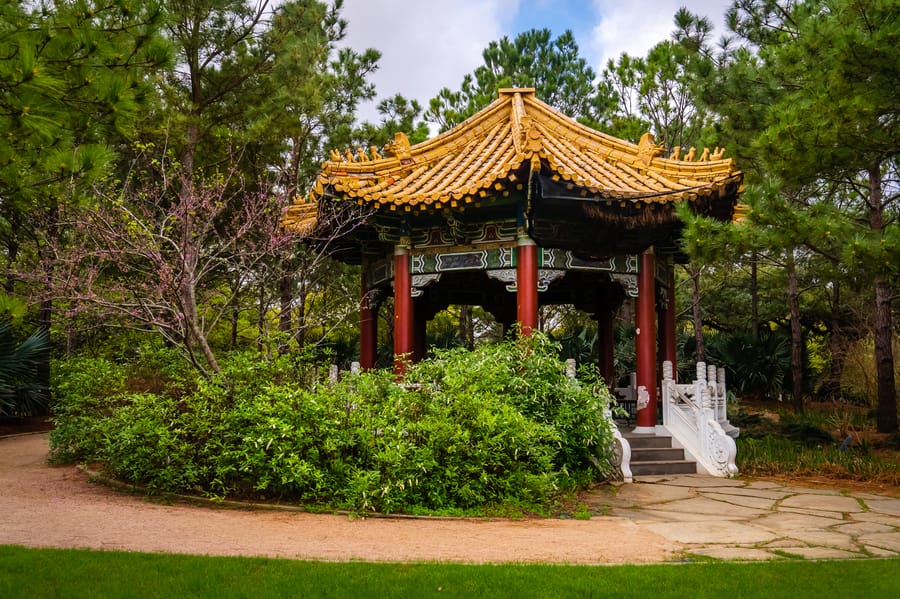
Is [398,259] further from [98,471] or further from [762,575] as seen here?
[762,575]

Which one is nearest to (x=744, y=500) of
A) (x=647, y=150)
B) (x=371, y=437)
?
(x=371, y=437)

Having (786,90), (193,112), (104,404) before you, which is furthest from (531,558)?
(193,112)

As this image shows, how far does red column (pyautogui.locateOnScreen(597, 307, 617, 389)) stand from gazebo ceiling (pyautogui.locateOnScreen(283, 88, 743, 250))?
137 inches

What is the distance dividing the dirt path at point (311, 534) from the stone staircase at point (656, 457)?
313cm

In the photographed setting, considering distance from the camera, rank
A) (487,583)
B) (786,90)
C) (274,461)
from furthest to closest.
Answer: (786,90)
(274,461)
(487,583)

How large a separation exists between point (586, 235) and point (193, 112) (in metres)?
8.62

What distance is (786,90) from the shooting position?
11.6m

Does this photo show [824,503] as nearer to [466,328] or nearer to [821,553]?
[821,553]

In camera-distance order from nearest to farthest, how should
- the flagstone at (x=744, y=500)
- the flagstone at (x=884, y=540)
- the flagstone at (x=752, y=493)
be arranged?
the flagstone at (x=884, y=540)
the flagstone at (x=744, y=500)
the flagstone at (x=752, y=493)

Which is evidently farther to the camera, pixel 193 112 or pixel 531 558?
pixel 193 112

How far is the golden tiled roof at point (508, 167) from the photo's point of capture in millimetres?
8984

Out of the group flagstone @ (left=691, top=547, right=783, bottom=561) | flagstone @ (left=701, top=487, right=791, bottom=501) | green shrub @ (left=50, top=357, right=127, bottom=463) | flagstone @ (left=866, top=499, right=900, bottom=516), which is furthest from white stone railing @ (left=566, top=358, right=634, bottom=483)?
green shrub @ (left=50, top=357, right=127, bottom=463)

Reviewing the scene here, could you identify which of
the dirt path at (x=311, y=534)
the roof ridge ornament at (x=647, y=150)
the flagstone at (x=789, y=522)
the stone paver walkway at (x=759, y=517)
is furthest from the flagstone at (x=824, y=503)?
the roof ridge ornament at (x=647, y=150)

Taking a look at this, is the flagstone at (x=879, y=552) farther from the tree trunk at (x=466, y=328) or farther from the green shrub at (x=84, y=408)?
the tree trunk at (x=466, y=328)
